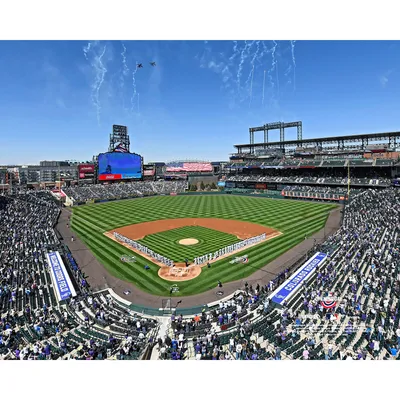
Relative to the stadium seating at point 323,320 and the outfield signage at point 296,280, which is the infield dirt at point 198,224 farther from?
the stadium seating at point 323,320

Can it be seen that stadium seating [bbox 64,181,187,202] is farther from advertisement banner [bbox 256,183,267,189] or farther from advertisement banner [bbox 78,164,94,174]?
advertisement banner [bbox 256,183,267,189]

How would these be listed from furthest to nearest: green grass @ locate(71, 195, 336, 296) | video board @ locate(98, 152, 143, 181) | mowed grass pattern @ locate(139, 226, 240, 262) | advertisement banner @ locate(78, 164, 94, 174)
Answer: advertisement banner @ locate(78, 164, 94, 174) < video board @ locate(98, 152, 143, 181) < mowed grass pattern @ locate(139, 226, 240, 262) < green grass @ locate(71, 195, 336, 296)

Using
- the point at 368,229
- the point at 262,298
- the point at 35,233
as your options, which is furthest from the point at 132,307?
the point at 368,229

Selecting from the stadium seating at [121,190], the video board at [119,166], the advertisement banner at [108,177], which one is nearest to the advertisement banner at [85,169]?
the video board at [119,166]

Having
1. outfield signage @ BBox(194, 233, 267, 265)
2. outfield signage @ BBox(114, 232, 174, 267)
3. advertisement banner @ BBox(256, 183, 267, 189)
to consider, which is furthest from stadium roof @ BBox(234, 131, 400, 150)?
outfield signage @ BBox(114, 232, 174, 267)

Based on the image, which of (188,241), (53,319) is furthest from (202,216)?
(53,319)

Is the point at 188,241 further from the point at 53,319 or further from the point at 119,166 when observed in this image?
the point at 119,166

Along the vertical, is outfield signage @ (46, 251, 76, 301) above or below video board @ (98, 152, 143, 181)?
below
